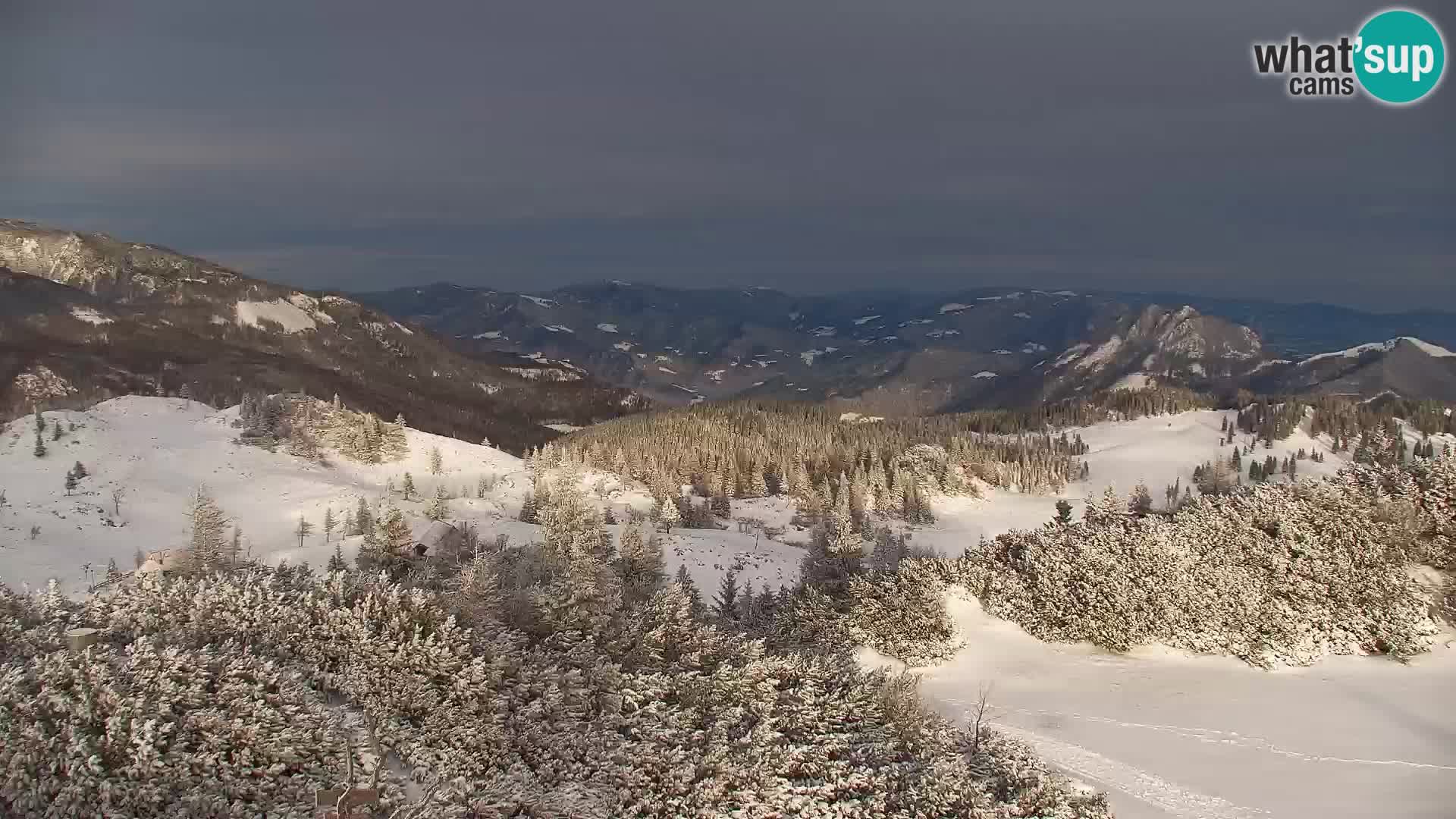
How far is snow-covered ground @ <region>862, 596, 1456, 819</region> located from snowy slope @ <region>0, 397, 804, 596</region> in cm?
2713

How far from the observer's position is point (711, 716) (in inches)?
749

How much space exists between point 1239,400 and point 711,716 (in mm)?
214500

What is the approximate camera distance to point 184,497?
69375 millimetres

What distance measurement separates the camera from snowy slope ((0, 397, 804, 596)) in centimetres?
5512

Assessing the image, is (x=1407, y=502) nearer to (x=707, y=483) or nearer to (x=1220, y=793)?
(x=1220, y=793)

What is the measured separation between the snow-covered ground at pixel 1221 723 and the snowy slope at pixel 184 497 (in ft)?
89.0

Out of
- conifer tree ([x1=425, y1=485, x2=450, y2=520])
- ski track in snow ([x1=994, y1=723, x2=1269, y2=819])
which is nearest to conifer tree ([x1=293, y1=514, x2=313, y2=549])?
conifer tree ([x1=425, y1=485, x2=450, y2=520])

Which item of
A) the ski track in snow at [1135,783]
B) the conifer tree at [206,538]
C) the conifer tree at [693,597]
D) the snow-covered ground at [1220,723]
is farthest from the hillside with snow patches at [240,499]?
the ski track in snow at [1135,783]

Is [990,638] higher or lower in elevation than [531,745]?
lower

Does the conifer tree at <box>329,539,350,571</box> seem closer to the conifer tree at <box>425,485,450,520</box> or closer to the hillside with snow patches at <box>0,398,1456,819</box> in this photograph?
the hillside with snow patches at <box>0,398,1456,819</box>

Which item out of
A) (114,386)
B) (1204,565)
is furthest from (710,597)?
(114,386)

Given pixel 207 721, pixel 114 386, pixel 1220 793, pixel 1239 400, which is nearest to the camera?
pixel 207 721

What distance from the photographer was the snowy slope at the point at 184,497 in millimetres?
55125

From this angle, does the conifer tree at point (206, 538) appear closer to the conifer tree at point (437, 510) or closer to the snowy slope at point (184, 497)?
the snowy slope at point (184, 497)
